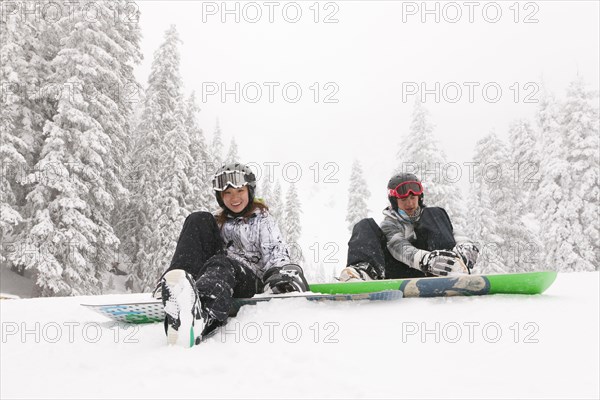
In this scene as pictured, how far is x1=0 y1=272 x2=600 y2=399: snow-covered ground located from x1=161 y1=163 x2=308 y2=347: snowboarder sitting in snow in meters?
0.17

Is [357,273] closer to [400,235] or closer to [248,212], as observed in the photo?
[400,235]

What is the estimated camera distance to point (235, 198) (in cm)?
457

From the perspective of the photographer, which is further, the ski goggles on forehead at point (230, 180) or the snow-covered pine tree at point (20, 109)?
the snow-covered pine tree at point (20, 109)

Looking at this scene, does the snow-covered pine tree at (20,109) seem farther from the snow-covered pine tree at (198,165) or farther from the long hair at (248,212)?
the long hair at (248,212)

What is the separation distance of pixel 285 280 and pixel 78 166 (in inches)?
553

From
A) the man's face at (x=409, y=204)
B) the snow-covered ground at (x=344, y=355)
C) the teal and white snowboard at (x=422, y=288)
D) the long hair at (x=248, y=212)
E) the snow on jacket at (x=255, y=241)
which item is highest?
the man's face at (x=409, y=204)

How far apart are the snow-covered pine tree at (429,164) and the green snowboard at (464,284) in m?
17.7

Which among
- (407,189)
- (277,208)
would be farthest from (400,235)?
(277,208)

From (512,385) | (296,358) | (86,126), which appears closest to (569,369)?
(512,385)

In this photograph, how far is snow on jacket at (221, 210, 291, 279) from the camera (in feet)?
14.5

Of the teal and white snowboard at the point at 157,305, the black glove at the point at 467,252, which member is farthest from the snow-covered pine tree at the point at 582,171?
the teal and white snowboard at the point at 157,305

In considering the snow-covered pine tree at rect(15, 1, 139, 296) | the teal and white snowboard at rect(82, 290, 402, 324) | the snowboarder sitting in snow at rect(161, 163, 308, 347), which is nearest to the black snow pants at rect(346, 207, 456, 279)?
the teal and white snowboard at rect(82, 290, 402, 324)

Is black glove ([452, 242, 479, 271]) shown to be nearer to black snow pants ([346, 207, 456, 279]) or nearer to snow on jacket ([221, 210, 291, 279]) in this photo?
black snow pants ([346, 207, 456, 279])

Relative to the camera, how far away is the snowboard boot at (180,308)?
3035 mm
